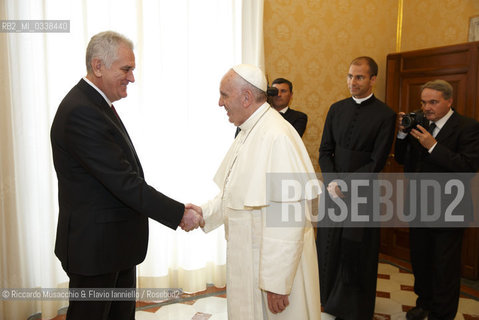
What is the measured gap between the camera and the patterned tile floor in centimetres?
345

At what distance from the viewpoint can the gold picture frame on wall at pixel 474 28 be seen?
4496mm

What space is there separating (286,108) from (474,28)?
251cm

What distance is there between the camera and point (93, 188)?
2.07m

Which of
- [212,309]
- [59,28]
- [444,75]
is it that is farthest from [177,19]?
[444,75]

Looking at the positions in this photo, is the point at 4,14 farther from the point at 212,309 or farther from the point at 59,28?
the point at 212,309

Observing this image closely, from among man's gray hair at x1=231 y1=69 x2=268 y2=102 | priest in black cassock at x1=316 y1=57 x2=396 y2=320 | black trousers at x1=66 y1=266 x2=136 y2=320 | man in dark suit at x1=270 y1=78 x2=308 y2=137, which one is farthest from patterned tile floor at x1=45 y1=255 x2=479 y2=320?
man's gray hair at x1=231 y1=69 x2=268 y2=102

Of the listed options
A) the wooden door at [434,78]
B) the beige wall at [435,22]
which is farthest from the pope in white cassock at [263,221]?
the beige wall at [435,22]

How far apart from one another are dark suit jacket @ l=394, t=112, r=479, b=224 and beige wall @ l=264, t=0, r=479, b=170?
1.62 m

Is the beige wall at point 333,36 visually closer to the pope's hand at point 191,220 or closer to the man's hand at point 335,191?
the man's hand at point 335,191

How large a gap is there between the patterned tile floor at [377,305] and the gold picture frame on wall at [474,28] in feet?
9.12

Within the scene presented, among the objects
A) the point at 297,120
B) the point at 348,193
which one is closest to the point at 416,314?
the point at 348,193

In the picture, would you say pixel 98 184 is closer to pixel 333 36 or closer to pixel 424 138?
pixel 424 138

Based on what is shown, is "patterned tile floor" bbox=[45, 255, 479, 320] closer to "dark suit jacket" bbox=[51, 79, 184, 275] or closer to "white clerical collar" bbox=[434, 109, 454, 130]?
"dark suit jacket" bbox=[51, 79, 184, 275]

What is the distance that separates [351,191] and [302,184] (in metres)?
1.40
